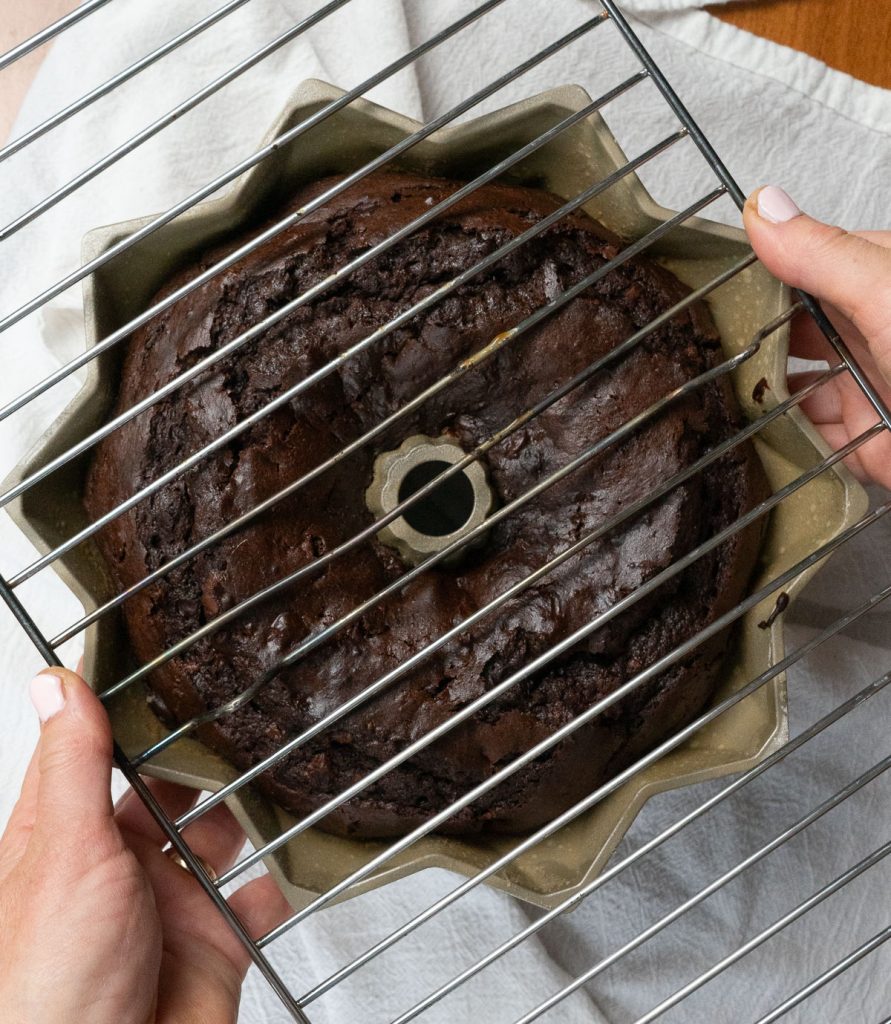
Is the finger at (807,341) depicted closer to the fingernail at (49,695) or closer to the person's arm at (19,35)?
the fingernail at (49,695)

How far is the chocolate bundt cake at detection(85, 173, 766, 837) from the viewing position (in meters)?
0.96

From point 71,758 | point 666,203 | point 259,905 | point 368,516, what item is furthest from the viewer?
point 666,203

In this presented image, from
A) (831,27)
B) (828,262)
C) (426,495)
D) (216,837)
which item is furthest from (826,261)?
(216,837)

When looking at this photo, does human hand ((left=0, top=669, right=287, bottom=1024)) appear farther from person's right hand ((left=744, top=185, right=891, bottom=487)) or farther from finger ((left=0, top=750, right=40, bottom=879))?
person's right hand ((left=744, top=185, right=891, bottom=487))

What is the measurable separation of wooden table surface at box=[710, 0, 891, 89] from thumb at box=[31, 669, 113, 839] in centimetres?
117

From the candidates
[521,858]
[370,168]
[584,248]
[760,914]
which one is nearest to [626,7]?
[584,248]

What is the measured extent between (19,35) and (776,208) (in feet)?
3.41

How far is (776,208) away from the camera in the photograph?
94 cm

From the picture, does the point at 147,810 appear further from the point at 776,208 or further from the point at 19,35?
the point at 19,35

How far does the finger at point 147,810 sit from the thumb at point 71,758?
0.20 metres

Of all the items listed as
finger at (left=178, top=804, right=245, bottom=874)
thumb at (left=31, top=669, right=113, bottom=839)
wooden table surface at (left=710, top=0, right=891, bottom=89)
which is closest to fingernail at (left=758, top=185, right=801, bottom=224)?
wooden table surface at (left=710, top=0, right=891, bottom=89)

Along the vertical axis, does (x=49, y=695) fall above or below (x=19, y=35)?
below

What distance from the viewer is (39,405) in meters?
1.29

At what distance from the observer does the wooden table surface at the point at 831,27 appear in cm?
135
